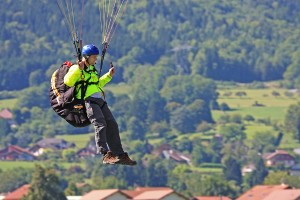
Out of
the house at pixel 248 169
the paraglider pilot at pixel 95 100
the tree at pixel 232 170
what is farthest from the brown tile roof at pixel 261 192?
the paraglider pilot at pixel 95 100

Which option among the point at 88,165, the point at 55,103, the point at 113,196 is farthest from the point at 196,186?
the point at 55,103

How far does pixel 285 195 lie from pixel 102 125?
73.6 m

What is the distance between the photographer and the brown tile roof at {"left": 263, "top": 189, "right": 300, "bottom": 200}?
9136 cm

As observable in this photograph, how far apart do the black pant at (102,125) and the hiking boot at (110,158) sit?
11 cm

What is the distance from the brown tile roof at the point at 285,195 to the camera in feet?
300

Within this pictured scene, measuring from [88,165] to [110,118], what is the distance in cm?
17444

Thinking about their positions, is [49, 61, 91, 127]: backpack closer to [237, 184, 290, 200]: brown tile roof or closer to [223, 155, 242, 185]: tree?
[237, 184, 290, 200]: brown tile roof

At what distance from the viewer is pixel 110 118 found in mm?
21953

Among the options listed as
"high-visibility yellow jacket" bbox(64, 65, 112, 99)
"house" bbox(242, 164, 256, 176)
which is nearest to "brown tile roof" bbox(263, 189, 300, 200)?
"high-visibility yellow jacket" bbox(64, 65, 112, 99)

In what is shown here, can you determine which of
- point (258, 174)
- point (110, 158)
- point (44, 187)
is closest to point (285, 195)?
point (44, 187)

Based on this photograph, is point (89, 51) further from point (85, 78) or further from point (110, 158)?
point (110, 158)

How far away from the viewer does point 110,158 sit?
21656 mm

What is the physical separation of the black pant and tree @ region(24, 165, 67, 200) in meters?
76.9

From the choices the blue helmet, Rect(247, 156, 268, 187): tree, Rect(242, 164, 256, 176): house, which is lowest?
Rect(242, 164, 256, 176): house
